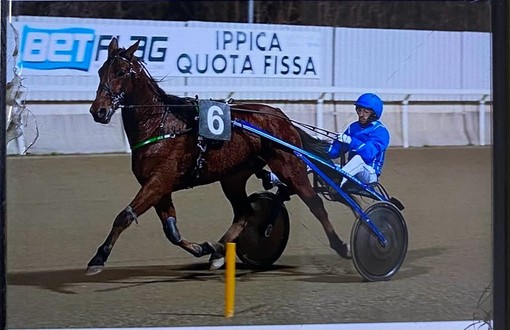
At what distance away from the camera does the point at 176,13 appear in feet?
13.3

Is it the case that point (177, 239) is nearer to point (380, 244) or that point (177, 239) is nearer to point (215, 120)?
point (215, 120)

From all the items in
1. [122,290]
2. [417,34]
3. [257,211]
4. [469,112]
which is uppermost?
[417,34]

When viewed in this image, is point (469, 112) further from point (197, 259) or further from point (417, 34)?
point (197, 259)

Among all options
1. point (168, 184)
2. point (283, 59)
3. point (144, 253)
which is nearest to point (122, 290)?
point (144, 253)

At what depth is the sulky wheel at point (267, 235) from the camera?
4098 millimetres

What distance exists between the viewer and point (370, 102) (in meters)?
4.13

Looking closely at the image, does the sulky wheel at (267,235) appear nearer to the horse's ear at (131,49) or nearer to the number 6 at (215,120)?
the number 6 at (215,120)

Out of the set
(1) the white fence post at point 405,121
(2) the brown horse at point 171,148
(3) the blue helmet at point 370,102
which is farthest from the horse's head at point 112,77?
(1) the white fence post at point 405,121

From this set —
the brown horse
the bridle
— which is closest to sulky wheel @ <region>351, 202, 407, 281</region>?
the brown horse

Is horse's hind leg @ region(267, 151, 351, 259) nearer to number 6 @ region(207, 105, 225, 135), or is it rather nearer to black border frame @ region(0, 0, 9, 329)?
number 6 @ region(207, 105, 225, 135)

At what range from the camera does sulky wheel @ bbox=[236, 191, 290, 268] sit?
410cm

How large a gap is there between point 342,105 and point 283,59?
0.35 m

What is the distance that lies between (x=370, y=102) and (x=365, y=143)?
0.65 ft

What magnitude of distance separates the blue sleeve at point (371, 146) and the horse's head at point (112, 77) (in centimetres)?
107
